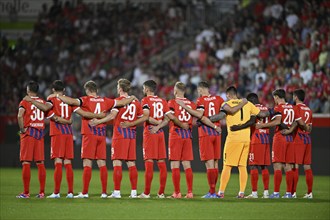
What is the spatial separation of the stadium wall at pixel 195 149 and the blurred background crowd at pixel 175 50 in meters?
0.69

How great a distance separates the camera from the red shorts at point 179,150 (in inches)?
678

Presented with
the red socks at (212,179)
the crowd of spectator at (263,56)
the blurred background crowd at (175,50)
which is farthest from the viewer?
the blurred background crowd at (175,50)

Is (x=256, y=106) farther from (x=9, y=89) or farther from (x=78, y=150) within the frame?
(x=9, y=89)

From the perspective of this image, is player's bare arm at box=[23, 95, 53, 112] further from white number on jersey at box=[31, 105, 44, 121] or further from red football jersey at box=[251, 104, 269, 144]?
red football jersey at box=[251, 104, 269, 144]

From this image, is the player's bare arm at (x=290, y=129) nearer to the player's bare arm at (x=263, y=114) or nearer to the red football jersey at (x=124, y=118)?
the player's bare arm at (x=263, y=114)

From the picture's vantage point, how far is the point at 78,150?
2736 cm

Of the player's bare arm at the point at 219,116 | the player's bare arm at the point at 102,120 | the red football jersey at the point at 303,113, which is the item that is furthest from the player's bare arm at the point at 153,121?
the red football jersey at the point at 303,113

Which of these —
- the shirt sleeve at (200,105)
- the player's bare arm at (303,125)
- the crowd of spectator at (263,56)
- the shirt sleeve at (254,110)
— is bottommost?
the player's bare arm at (303,125)

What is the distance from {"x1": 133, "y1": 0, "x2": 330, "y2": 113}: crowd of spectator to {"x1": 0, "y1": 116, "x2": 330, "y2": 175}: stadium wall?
67cm

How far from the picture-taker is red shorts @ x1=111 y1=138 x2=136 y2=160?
664 inches

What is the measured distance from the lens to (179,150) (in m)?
17.2

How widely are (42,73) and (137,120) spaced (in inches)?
669

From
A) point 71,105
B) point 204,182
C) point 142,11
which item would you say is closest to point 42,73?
point 142,11

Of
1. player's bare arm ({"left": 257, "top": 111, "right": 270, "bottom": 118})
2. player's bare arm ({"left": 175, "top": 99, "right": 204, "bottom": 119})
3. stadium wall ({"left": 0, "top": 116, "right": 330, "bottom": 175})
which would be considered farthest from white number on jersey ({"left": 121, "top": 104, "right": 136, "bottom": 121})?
stadium wall ({"left": 0, "top": 116, "right": 330, "bottom": 175})
